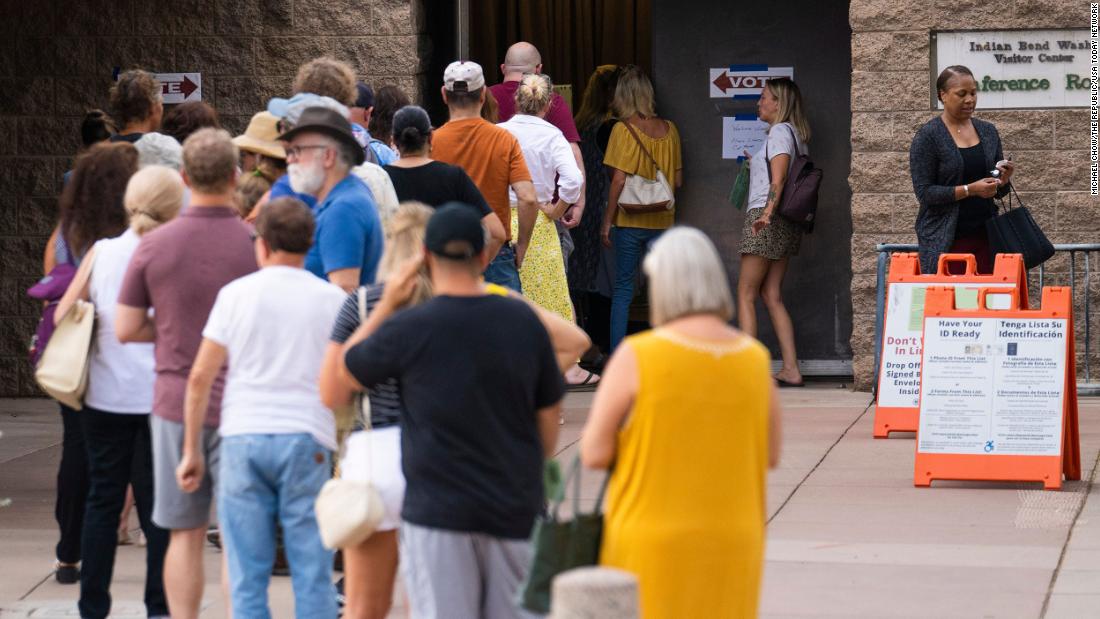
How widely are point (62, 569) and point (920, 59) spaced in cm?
705

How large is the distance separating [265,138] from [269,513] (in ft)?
6.47

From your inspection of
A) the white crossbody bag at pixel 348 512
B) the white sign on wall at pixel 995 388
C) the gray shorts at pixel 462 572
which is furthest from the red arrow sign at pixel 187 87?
the gray shorts at pixel 462 572

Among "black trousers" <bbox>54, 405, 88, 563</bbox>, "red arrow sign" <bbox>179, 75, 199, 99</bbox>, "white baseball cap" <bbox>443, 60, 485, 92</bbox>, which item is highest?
"red arrow sign" <bbox>179, 75, 199, 99</bbox>

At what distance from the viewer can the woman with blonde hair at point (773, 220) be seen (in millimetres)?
12203

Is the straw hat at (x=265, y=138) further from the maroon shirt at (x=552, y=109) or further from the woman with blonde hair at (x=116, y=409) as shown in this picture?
the maroon shirt at (x=552, y=109)

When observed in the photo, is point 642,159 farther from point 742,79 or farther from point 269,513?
point 269,513

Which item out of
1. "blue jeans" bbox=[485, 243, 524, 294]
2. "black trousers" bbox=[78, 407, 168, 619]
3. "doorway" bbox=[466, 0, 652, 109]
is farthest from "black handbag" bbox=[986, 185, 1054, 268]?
"black trousers" bbox=[78, 407, 168, 619]

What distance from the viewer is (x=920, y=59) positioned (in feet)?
38.8

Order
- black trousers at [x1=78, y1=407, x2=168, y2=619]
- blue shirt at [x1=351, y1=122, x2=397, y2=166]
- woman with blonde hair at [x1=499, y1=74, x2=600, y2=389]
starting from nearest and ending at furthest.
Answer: black trousers at [x1=78, y1=407, x2=168, y2=619] < blue shirt at [x1=351, y1=122, x2=397, y2=166] < woman with blonde hair at [x1=499, y1=74, x2=600, y2=389]

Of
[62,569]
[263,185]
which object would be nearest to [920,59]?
[263,185]

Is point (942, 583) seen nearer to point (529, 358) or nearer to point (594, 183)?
point (529, 358)

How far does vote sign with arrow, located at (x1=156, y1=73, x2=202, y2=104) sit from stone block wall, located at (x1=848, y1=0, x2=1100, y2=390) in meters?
4.55

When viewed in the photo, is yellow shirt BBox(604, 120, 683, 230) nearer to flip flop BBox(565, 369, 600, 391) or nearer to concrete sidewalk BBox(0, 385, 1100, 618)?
flip flop BBox(565, 369, 600, 391)

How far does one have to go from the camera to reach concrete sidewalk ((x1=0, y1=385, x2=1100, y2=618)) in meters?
6.59
